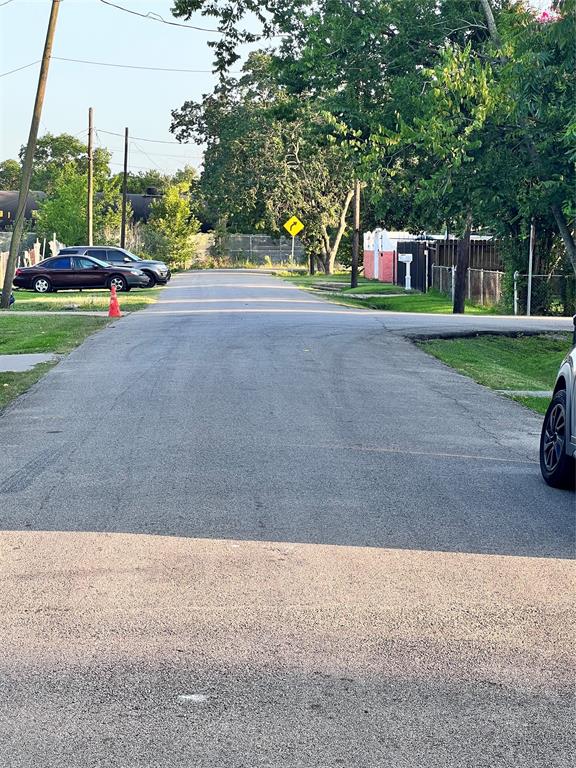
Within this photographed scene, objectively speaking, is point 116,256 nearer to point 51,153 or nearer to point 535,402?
point 535,402

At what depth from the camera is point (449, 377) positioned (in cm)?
1784

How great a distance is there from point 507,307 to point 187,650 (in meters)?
33.0

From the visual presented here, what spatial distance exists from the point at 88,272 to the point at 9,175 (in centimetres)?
11143

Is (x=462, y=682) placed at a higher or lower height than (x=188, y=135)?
lower

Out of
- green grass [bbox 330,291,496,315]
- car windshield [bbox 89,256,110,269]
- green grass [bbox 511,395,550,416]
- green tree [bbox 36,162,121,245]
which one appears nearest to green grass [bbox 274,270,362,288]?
green tree [bbox 36,162,121,245]

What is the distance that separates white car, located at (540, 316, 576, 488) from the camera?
9.03 meters

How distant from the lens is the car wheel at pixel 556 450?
914cm

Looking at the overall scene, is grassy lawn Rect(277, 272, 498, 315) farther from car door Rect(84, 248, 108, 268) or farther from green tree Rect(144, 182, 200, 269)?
green tree Rect(144, 182, 200, 269)

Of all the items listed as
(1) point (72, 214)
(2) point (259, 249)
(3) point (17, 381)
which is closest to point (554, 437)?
(3) point (17, 381)

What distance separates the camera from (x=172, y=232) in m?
85.1

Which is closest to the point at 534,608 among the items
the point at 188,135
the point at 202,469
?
the point at 202,469

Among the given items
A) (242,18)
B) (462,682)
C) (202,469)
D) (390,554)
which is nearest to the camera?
(462,682)

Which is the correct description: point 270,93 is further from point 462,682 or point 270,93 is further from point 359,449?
point 462,682

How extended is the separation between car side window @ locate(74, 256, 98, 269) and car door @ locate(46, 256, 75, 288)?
25cm
